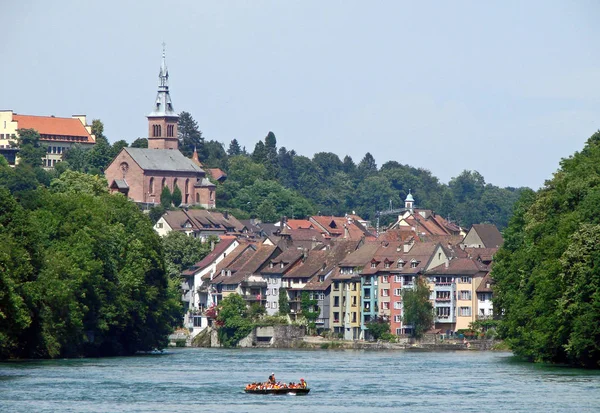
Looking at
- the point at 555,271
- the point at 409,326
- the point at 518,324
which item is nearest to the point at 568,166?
the point at 518,324

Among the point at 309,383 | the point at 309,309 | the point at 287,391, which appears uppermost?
the point at 309,309

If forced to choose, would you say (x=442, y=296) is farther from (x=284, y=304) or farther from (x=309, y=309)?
(x=284, y=304)

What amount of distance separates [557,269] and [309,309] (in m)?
77.3

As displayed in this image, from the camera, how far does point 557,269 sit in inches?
3745

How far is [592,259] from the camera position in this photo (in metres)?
90.6

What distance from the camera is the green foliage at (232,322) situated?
164 meters

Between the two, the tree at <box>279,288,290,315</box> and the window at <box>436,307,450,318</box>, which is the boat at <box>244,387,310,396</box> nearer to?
the window at <box>436,307,450,318</box>

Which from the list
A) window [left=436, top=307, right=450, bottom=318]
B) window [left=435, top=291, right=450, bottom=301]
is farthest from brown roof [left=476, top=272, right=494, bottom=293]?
window [left=436, top=307, right=450, bottom=318]

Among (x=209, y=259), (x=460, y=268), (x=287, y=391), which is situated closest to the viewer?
(x=287, y=391)

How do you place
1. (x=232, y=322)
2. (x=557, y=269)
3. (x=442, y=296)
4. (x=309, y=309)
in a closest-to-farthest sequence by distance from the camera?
1. (x=557, y=269)
2. (x=232, y=322)
3. (x=442, y=296)
4. (x=309, y=309)

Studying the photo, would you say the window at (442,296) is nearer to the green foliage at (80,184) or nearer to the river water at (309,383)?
the green foliage at (80,184)

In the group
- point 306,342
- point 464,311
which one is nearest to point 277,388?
point 306,342

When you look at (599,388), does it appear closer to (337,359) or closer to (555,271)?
(555,271)

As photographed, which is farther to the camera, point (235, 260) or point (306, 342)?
point (235, 260)
